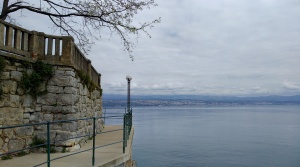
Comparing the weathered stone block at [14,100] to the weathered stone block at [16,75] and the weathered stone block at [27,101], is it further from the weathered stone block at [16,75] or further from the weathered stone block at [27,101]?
the weathered stone block at [16,75]

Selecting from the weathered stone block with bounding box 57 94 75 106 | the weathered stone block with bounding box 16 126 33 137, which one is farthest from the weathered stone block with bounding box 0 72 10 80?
the weathered stone block with bounding box 57 94 75 106

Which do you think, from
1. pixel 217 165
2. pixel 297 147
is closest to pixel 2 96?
pixel 217 165

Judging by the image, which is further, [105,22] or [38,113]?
[105,22]

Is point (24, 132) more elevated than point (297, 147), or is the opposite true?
→ point (24, 132)

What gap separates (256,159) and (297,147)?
1035 centimetres

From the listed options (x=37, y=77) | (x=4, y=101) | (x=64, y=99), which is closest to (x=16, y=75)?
(x=37, y=77)

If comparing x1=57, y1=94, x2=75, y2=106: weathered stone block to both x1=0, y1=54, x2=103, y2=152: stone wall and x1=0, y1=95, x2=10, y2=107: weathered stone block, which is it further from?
x1=0, y1=95, x2=10, y2=107: weathered stone block

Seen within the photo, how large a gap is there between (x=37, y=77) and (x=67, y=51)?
3.83ft

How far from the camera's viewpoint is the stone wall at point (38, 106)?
7.59m

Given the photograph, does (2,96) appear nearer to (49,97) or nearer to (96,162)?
(49,97)

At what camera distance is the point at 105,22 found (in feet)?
34.3

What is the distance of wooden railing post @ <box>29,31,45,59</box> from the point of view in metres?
8.38

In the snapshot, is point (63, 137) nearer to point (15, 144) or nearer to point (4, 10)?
point (15, 144)

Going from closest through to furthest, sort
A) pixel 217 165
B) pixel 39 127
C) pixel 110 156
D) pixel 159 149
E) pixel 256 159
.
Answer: pixel 110 156 < pixel 39 127 < pixel 217 165 < pixel 256 159 < pixel 159 149
